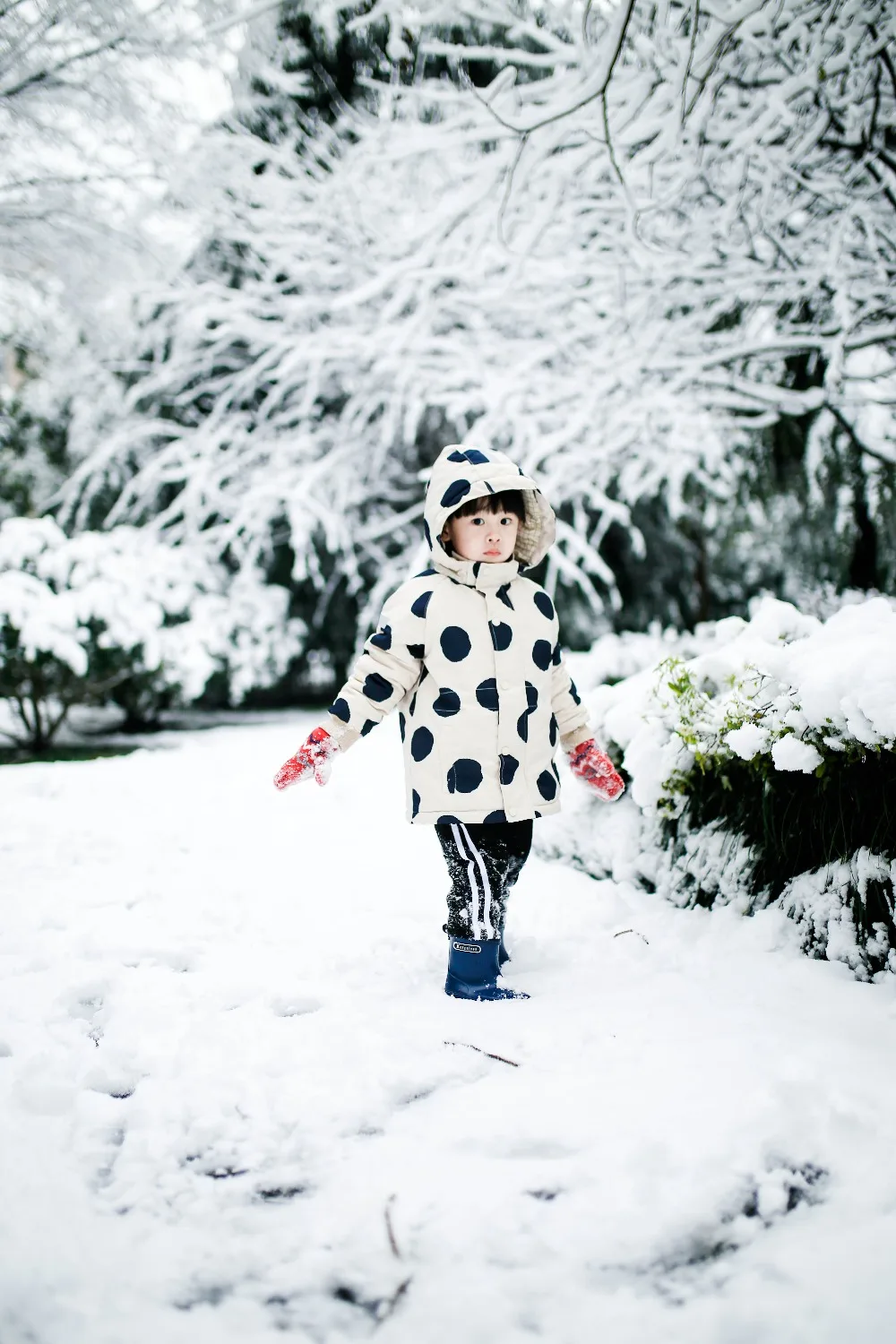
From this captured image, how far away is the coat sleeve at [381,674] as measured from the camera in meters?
1.98

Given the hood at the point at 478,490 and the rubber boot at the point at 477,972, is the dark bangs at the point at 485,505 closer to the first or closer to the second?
the hood at the point at 478,490

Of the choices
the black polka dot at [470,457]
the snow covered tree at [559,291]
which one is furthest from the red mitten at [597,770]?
the snow covered tree at [559,291]

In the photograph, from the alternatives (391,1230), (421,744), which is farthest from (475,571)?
(391,1230)

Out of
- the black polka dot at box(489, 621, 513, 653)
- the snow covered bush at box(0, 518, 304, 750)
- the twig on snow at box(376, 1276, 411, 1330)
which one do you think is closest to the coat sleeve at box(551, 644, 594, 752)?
the black polka dot at box(489, 621, 513, 653)

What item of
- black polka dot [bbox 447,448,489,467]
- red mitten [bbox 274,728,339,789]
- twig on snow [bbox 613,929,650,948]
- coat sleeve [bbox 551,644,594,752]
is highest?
black polka dot [bbox 447,448,489,467]

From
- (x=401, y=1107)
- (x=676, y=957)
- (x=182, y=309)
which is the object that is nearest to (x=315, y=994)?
(x=401, y=1107)

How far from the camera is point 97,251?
19.9 feet

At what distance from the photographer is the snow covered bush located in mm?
5266

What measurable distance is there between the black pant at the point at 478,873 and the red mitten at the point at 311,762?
34 centimetres

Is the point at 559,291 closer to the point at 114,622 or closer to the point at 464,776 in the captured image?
the point at 114,622

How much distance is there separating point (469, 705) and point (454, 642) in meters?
0.17

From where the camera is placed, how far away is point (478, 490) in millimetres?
1944

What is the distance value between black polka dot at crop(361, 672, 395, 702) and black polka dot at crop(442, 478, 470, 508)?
47 cm

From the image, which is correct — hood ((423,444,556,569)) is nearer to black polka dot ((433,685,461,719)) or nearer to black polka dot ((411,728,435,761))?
black polka dot ((433,685,461,719))
